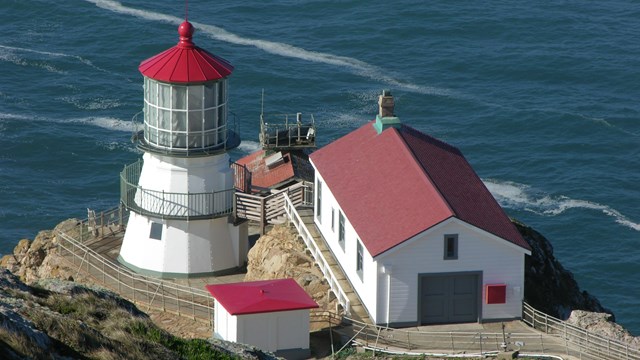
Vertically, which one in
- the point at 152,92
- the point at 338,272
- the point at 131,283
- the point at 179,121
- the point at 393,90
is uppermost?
the point at 152,92

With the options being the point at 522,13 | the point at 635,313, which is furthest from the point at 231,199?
the point at 522,13

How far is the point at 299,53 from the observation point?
98562mm

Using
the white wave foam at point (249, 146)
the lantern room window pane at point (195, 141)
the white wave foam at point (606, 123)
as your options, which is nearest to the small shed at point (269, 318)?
the lantern room window pane at point (195, 141)

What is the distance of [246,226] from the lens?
48.7 meters

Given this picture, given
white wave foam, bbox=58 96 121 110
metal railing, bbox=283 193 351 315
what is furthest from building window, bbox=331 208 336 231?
white wave foam, bbox=58 96 121 110

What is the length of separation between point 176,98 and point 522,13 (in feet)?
214

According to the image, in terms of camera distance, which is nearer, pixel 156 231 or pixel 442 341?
pixel 442 341

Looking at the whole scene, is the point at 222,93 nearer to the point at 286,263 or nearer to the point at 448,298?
the point at 286,263

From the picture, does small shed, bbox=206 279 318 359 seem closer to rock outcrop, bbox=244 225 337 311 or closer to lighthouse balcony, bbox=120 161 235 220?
rock outcrop, bbox=244 225 337 311

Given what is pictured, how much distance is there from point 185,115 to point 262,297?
26.0ft

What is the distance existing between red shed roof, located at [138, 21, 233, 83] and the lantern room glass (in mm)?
287

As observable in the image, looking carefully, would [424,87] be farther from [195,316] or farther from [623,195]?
[195,316]

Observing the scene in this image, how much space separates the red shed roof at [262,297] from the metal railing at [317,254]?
1.71 m

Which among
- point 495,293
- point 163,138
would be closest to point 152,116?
point 163,138
